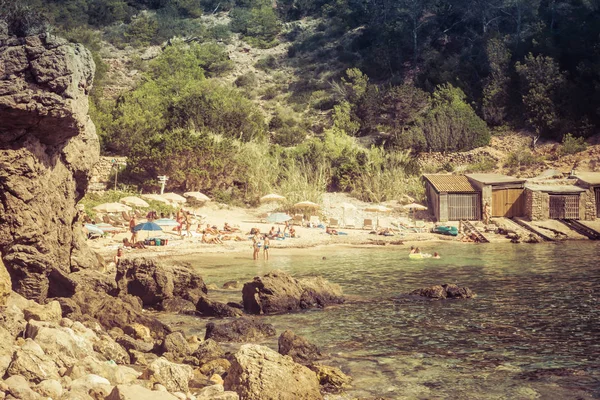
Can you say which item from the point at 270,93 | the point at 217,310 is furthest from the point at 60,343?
the point at 270,93

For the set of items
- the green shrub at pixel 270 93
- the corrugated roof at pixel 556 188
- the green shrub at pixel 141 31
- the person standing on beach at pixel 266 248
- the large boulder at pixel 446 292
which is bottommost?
the large boulder at pixel 446 292

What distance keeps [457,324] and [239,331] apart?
5300 millimetres

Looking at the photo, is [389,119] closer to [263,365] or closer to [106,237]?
[106,237]

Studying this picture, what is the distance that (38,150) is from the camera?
14594mm

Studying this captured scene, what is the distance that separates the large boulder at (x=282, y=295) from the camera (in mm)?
17922

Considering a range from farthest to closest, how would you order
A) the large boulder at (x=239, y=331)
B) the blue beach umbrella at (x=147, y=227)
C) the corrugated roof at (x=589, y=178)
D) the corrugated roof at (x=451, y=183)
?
1. the corrugated roof at (x=451, y=183)
2. the corrugated roof at (x=589, y=178)
3. the blue beach umbrella at (x=147, y=227)
4. the large boulder at (x=239, y=331)

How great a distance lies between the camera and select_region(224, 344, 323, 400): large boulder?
10.1 meters

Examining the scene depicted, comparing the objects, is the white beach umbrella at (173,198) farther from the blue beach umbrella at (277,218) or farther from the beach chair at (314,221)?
the beach chair at (314,221)

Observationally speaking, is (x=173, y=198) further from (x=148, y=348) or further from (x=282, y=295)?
(x=148, y=348)

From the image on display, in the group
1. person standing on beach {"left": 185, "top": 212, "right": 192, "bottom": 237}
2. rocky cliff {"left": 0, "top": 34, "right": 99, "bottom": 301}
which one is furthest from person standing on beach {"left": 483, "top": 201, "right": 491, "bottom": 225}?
rocky cliff {"left": 0, "top": 34, "right": 99, "bottom": 301}

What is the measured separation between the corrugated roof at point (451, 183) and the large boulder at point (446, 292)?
17.8 m

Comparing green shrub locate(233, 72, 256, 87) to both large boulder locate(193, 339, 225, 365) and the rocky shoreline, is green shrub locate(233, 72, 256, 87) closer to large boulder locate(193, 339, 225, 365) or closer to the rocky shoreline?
the rocky shoreline

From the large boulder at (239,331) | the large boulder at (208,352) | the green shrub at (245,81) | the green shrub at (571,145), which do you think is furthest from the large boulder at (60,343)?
the green shrub at (245,81)

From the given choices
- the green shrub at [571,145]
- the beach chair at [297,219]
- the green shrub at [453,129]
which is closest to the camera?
the beach chair at [297,219]
